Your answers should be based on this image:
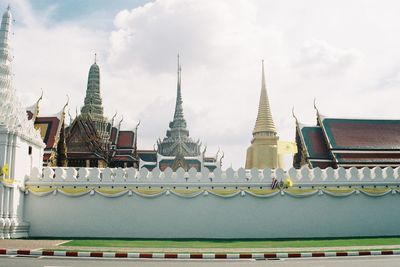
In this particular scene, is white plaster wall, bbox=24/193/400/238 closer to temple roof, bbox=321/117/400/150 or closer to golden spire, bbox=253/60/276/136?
temple roof, bbox=321/117/400/150

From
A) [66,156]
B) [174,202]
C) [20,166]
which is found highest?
[66,156]

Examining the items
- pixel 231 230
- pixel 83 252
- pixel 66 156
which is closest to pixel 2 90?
pixel 83 252

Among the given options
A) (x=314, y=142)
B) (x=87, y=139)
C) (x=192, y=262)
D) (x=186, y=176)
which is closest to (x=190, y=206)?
(x=186, y=176)

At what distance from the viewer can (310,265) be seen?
9.46 meters

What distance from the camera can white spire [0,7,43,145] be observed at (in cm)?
1595

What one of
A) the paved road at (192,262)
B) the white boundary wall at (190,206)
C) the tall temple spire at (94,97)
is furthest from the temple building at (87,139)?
the paved road at (192,262)

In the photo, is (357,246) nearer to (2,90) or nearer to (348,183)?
(348,183)

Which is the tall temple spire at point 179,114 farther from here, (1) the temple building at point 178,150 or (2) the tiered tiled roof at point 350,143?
(2) the tiered tiled roof at point 350,143

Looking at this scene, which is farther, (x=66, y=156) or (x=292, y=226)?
(x=66, y=156)

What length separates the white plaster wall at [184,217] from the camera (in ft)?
53.9

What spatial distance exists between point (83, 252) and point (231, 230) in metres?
6.93

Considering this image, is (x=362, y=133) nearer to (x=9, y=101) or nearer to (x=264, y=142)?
(x=264, y=142)

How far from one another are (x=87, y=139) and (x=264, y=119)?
53.6 ft

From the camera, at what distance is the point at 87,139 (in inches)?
1599
